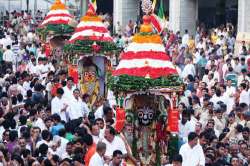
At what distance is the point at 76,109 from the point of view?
16.0 m

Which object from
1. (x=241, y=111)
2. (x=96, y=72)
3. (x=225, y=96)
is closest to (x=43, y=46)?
(x=96, y=72)

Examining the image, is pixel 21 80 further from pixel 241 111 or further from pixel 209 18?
pixel 209 18

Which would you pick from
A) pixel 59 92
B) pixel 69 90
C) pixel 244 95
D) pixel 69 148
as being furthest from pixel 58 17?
pixel 69 148

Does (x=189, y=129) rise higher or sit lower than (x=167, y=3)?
lower

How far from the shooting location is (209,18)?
3284 centimetres

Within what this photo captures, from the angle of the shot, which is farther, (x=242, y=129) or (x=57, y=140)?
(x=242, y=129)

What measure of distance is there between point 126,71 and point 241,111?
2736mm

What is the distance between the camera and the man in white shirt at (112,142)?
492 inches

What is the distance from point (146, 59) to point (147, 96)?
719 mm

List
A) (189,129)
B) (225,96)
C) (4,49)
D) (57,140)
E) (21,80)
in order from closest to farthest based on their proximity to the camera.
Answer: (57,140), (189,129), (225,96), (21,80), (4,49)

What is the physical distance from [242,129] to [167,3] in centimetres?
2285

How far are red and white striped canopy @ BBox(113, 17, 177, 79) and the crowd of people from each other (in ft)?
2.71

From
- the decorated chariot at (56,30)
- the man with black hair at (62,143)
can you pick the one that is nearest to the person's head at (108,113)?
the man with black hair at (62,143)

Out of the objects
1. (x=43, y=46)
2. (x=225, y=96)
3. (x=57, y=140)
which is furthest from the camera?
(x=43, y=46)
